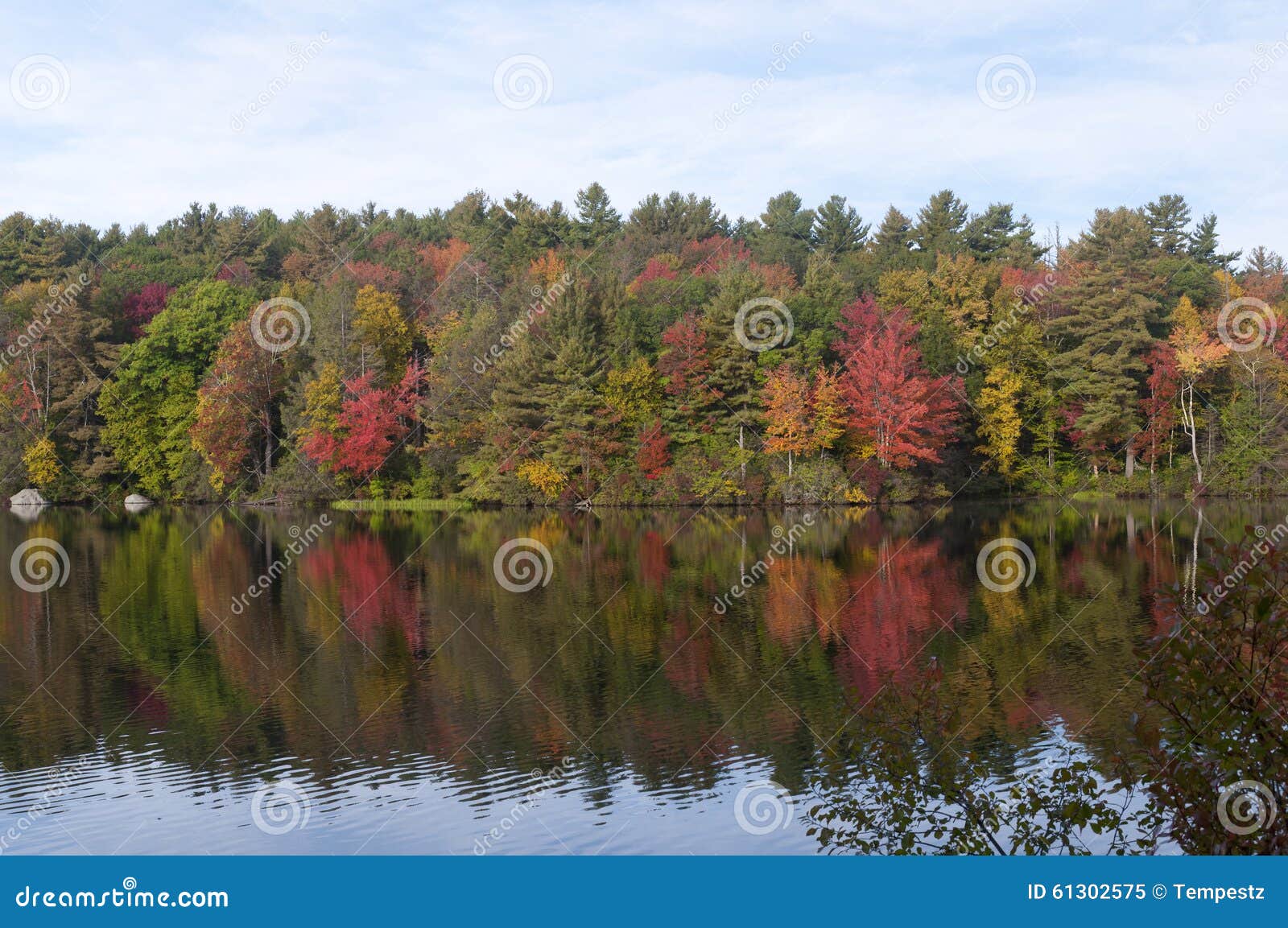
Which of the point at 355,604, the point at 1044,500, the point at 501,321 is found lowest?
the point at 1044,500

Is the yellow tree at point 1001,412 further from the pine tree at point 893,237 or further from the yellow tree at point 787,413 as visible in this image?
the pine tree at point 893,237

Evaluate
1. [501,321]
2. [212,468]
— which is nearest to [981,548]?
[501,321]

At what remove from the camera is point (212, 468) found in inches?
2036

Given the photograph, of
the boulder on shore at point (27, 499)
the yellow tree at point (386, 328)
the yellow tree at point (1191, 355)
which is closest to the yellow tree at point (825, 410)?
the yellow tree at point (1191, 355)

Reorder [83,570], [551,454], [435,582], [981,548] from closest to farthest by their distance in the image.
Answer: [435,582] < [83,570] < [981,548] < [551,454]

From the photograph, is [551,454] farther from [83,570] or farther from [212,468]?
[83,570]

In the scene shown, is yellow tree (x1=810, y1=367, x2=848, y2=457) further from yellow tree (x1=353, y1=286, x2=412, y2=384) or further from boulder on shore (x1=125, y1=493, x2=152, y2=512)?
boulder on shore (x1=125, y1=493, x2=152, y2=512)

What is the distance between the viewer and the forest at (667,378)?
44406 millimetres

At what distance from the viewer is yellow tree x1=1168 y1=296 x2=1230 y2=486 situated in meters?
45.8

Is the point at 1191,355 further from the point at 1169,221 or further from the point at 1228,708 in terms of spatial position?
the point at 1228,708

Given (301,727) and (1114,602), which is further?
(1114,602)

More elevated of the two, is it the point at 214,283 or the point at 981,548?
the point at 214,283

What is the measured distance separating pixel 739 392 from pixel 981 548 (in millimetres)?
18350

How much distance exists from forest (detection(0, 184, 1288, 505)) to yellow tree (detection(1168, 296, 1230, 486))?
4.6 inches
